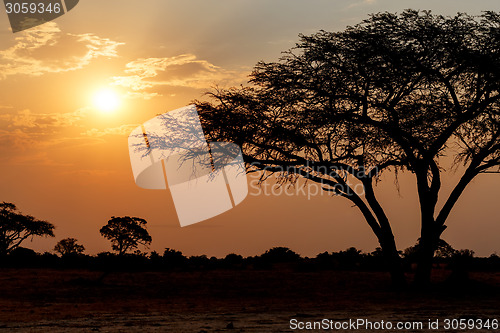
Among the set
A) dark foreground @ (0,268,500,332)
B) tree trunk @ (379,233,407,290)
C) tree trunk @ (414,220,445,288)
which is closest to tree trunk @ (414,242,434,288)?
tree trunk @ (414,220,445,288)

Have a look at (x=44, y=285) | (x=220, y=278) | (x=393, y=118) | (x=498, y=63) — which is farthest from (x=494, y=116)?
(x=44, y=285)

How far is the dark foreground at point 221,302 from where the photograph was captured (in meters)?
13.1

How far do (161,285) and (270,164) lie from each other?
8.26 m

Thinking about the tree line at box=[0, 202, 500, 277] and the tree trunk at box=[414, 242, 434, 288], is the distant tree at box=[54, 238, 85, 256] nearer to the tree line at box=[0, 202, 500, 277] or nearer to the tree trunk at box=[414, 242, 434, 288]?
the tree line at box=[0, 202, 500, 277]

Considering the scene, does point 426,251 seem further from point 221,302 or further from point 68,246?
point 68,246

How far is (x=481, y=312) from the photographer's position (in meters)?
14.9

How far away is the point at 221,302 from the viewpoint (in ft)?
64.9

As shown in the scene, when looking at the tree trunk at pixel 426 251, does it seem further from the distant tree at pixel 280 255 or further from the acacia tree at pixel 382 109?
the distant tree at pixel 280 255

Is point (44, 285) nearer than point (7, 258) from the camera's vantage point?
Yes

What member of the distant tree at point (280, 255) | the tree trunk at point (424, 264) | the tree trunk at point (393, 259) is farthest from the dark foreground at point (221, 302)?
the distant tree at point (280, 255)

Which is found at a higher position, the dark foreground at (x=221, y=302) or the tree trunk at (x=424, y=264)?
the tree trunk at (x=424, y=264)

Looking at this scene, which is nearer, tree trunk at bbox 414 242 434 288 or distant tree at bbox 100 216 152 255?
tree trunk at bbox 414 242 434 288

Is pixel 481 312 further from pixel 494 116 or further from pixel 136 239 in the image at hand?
pixel 136 239

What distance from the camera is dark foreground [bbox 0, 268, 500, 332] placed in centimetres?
1315
